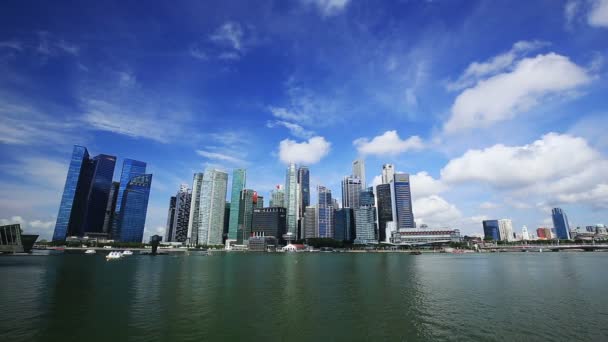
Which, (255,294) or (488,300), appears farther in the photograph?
(255,294)

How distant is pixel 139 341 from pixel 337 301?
27.8 meters

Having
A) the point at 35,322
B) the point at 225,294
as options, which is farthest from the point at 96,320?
the point at 225,294

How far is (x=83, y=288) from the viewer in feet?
183

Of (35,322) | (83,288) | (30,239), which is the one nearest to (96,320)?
(35,322)

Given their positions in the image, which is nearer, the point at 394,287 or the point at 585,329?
the point at 585,329

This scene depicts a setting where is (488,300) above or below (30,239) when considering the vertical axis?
below

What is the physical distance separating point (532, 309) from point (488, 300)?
688 centimetres

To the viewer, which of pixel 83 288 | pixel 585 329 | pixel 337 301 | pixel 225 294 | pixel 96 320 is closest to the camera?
pixel 585 329

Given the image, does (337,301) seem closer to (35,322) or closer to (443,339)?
(443,339)

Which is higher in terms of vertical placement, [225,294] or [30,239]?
[30,239]

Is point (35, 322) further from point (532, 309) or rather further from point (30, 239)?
point (30, 239)

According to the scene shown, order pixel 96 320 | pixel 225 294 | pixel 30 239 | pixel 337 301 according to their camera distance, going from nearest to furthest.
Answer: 1. pixel 96 320
2. pixel 337 301
3. pixel 225 294
4. pixel 30 239

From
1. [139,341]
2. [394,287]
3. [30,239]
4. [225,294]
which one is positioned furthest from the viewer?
[30,239]

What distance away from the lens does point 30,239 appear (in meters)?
198
